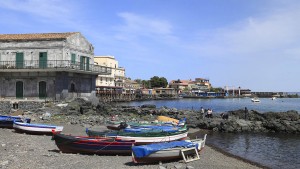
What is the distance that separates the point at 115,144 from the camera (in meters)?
18.2

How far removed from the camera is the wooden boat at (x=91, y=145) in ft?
59.0

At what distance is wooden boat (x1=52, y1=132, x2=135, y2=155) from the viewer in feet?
59.0

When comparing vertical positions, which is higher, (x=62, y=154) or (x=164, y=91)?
(x=164, y=91)

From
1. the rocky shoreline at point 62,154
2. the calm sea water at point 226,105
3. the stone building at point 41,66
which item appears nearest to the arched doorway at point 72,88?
the stone building at point 41,66

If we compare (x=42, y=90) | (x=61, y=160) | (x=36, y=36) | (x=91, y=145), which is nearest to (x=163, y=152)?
(x=91, y=145)

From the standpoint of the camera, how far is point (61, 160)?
16531mm

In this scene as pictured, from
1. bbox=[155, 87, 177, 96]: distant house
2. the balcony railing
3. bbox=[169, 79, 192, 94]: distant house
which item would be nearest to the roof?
the balcony railing

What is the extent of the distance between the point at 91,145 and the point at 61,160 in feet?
6.67

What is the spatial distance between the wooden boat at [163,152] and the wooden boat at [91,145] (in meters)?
1.99

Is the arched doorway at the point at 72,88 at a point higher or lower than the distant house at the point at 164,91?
higher

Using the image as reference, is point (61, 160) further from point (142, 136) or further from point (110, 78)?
point (110, 78)

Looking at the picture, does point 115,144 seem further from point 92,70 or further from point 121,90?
point 121,90

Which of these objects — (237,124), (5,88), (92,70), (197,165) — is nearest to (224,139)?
(237,124)

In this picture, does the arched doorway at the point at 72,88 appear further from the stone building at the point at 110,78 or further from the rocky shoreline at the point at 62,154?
the stone building at the point at 110,78
